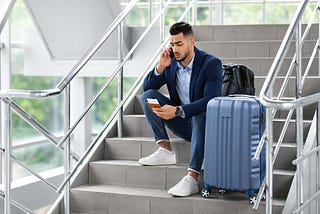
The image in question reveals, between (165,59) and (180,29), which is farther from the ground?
(180,29)

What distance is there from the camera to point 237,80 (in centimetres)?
443

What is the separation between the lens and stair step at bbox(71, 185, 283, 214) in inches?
154

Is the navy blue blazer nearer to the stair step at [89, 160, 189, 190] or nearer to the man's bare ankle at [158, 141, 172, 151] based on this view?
the man's bare ankle at [158, 141, 172, 151]

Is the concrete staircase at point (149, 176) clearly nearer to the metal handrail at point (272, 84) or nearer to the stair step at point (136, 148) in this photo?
the stair step at point (136, 148)

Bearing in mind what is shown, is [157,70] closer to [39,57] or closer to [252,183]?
[252,183]

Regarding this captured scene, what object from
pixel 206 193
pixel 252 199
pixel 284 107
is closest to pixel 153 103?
pixel 206 193

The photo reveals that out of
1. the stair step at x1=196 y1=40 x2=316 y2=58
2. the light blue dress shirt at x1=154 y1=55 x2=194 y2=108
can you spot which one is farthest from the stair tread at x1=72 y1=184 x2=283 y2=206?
the stair step at x1=196 y1=40 x2=316 y2=58

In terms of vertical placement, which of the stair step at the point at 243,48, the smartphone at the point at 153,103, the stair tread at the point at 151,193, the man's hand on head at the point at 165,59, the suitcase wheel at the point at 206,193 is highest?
the stair step at the point at 243,48

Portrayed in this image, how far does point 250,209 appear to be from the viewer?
3.84 m

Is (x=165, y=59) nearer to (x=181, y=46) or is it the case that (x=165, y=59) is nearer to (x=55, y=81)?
(x=181, y=46)

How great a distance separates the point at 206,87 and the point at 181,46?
330mm

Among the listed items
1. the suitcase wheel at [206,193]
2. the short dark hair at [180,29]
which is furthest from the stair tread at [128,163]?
the short dark hair at [180,29]

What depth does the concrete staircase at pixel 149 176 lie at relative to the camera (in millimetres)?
4004

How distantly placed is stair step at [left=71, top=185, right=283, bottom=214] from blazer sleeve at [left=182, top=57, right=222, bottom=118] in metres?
0.56
